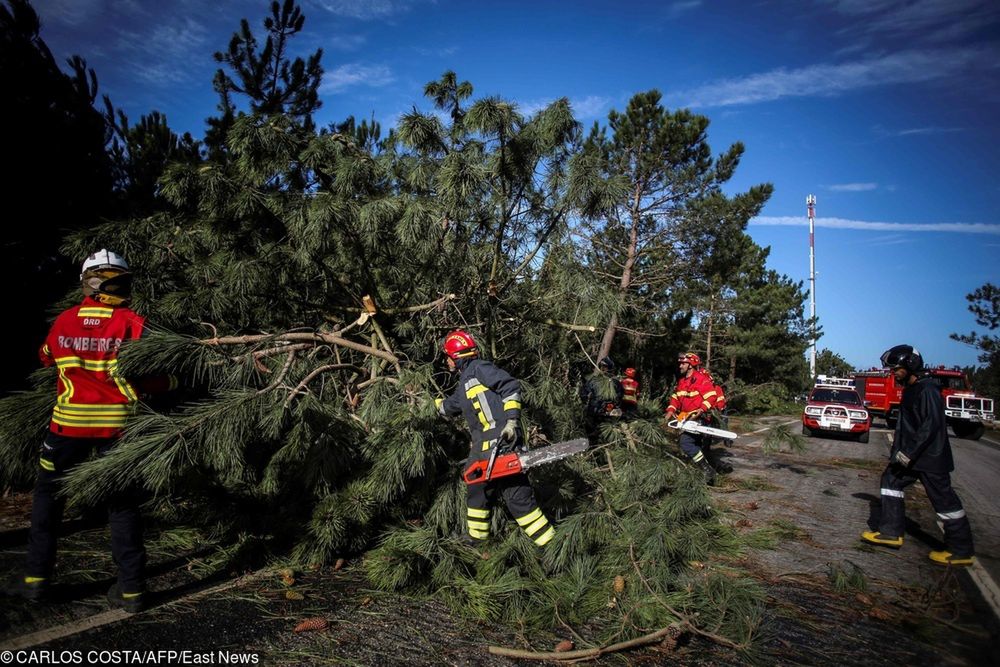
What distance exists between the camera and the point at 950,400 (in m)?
15.9

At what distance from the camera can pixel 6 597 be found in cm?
274

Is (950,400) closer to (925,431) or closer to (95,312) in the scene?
(925,431)

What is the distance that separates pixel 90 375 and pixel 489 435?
91.1 inches

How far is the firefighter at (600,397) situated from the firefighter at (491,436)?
1.25 m

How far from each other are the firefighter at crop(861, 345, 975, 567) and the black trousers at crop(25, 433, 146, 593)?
5.39 m

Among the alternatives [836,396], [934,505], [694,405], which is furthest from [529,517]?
[836,396]

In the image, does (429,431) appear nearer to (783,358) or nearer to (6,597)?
(6,597)

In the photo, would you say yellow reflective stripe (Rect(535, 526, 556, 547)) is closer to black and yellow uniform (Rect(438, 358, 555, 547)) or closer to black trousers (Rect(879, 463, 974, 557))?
black and yellow uniform (Rect(438, 358, 555, 547))

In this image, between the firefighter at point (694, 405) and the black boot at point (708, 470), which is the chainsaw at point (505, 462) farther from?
the black boot at point (708, 470)

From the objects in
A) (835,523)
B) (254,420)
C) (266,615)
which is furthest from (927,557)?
(254,420)

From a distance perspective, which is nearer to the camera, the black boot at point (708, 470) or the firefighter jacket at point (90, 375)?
the firefighter jacket at point (90, 375)

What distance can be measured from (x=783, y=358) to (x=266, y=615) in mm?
28748

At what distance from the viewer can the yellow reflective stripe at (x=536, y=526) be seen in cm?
346

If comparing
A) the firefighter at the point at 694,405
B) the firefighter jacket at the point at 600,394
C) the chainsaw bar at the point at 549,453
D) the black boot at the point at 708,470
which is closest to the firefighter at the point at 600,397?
the firefighter jacket at the point at 600,394
